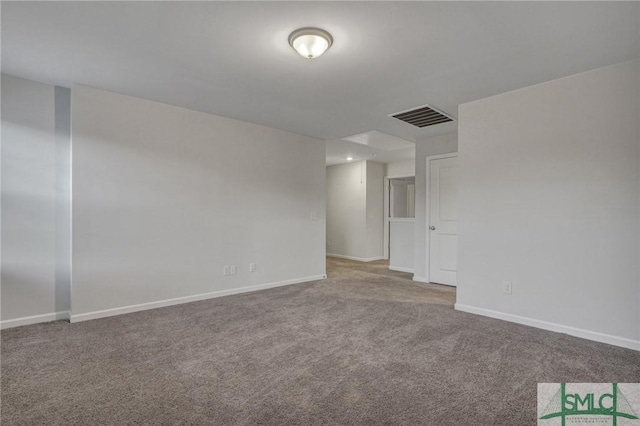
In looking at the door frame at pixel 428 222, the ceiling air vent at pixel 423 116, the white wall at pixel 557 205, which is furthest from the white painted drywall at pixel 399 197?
the white wall at pixel 557 205

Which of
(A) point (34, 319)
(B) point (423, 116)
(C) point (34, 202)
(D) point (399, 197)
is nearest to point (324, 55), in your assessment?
(B) point (423, 116)

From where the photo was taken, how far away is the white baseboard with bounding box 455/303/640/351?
2643mm

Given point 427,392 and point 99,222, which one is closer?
point 427,392

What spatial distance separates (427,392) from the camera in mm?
1941

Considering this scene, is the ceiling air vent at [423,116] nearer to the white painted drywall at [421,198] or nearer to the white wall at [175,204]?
the white painted drywall at [421,198]

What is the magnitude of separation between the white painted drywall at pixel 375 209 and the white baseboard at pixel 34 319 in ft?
19.2

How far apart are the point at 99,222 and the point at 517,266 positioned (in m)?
4.45

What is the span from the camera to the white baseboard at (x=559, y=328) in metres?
2.64

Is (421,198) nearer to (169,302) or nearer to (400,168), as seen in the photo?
(400,168)

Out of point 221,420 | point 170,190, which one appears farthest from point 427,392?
point 170,190

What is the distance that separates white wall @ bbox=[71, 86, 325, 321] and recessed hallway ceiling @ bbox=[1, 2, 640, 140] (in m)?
0.46

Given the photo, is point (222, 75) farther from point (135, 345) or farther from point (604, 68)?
point (604, 68)

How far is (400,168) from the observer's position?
789 centimetres

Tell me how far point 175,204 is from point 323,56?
8.30ft
